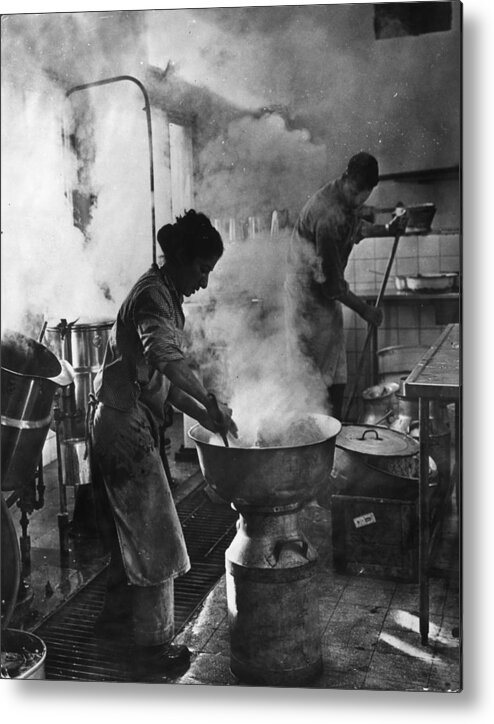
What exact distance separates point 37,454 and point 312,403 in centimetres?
101

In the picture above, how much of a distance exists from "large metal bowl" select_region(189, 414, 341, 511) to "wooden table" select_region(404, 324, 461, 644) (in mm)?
285

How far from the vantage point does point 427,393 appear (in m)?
2.84

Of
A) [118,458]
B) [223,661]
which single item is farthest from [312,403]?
[223,661]

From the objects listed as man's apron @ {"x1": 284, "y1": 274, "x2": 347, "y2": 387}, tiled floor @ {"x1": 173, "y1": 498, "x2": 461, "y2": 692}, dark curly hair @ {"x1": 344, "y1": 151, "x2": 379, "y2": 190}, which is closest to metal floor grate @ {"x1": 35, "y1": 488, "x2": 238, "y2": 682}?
tiled floor @ {"x1": 173, "y1": 498, "x2": 461, "y2": 692}

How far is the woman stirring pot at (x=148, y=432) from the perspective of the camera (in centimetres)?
294

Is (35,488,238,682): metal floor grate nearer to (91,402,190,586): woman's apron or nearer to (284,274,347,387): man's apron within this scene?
(91,402,190,586): woman's apron

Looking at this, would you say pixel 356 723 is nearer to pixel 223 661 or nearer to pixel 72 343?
pixel 223 661

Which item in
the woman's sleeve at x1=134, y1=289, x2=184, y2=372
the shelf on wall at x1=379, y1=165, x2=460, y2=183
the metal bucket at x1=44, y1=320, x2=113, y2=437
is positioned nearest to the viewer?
the shelf on wall at x1=379, y1=165, x2=460, y2=183

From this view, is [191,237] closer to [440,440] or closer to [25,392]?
[25,392]

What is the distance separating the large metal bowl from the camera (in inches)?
112

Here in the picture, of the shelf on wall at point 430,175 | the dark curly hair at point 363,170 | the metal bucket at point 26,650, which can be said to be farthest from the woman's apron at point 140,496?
the shelf on wall at point 430,175

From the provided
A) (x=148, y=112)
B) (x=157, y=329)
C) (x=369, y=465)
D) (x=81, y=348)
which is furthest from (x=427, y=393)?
(x=148, y=112)

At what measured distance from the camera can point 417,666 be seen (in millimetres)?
2912

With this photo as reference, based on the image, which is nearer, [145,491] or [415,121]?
[415,121]
